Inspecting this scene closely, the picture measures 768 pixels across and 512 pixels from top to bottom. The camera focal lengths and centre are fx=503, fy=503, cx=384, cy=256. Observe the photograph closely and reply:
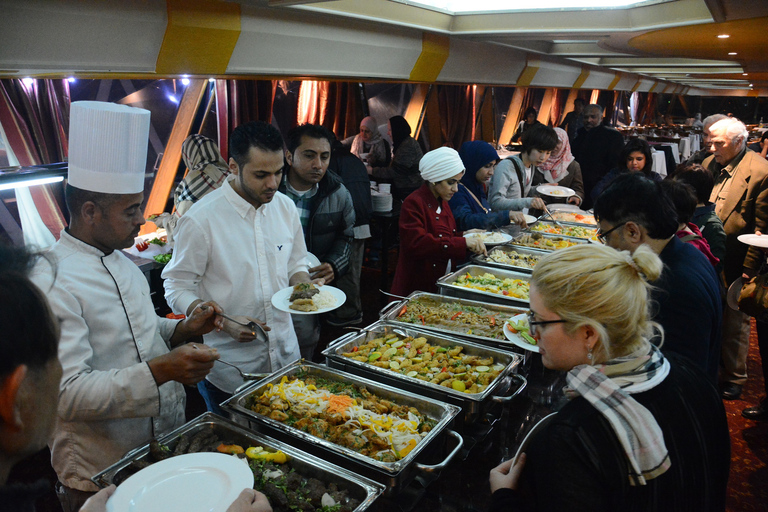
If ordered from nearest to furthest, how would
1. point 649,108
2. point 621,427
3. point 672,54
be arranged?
point 621,427
point 672,54
point 649,108

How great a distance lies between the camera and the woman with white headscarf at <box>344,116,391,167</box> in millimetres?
6027

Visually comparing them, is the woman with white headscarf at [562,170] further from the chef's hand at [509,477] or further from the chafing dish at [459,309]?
the chef's hand at [509,477]

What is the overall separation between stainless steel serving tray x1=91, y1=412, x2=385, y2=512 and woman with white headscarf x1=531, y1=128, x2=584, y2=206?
4.19 metres

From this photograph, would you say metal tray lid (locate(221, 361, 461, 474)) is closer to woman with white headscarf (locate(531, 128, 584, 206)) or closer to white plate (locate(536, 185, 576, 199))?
white plate (locate(536, 185, 576, 199))

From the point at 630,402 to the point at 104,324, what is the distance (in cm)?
135

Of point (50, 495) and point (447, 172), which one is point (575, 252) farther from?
point (50, 495)

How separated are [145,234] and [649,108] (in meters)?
18.0

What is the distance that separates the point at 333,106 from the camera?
6.03 metres

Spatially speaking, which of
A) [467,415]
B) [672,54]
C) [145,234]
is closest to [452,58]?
[672,54]

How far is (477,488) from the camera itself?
1625mm

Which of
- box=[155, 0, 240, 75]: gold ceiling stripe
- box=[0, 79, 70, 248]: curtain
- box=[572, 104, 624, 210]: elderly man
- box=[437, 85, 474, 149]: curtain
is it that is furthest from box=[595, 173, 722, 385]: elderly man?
box=[437, 85, 474, 149]: curtain

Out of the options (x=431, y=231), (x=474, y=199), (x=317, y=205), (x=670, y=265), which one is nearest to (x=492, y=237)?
(x=474, y=199)

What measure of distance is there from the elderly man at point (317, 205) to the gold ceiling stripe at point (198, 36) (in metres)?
0.55

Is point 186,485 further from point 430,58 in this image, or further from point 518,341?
point 430,58
